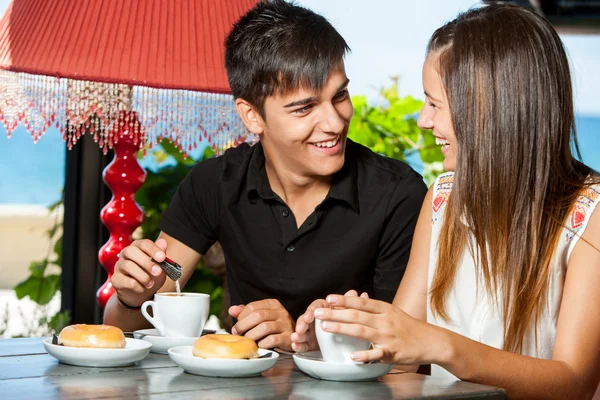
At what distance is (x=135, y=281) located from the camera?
1.52m

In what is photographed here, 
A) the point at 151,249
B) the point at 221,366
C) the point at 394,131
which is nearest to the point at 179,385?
the point at 221,366

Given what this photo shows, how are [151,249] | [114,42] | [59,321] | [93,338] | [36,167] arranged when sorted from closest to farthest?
[93,338]
[151,249]
[114,42]
[59,321]
[36,167]

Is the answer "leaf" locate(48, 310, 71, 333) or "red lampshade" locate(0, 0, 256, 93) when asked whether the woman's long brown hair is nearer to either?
"red lampshade" locate(0, 0, 256, 93)

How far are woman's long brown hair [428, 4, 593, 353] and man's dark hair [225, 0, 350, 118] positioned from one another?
392 millimetres

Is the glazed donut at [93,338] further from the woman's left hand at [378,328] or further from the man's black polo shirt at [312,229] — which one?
the man's black polo shirt at [312,229]

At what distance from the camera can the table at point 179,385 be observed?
40.9 inches

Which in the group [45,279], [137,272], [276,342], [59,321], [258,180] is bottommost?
[59,321]

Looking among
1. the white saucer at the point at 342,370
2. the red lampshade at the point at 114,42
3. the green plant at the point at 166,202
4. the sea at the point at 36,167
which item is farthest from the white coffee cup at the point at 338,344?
the sea at the point at 36,167

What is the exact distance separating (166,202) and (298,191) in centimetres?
109

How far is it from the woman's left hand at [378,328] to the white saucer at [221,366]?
112 mm

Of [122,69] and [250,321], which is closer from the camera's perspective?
[250,321]

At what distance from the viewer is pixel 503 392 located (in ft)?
3.80

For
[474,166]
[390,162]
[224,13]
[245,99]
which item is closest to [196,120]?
[245,99]

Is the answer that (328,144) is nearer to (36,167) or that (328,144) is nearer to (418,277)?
(418,277)
